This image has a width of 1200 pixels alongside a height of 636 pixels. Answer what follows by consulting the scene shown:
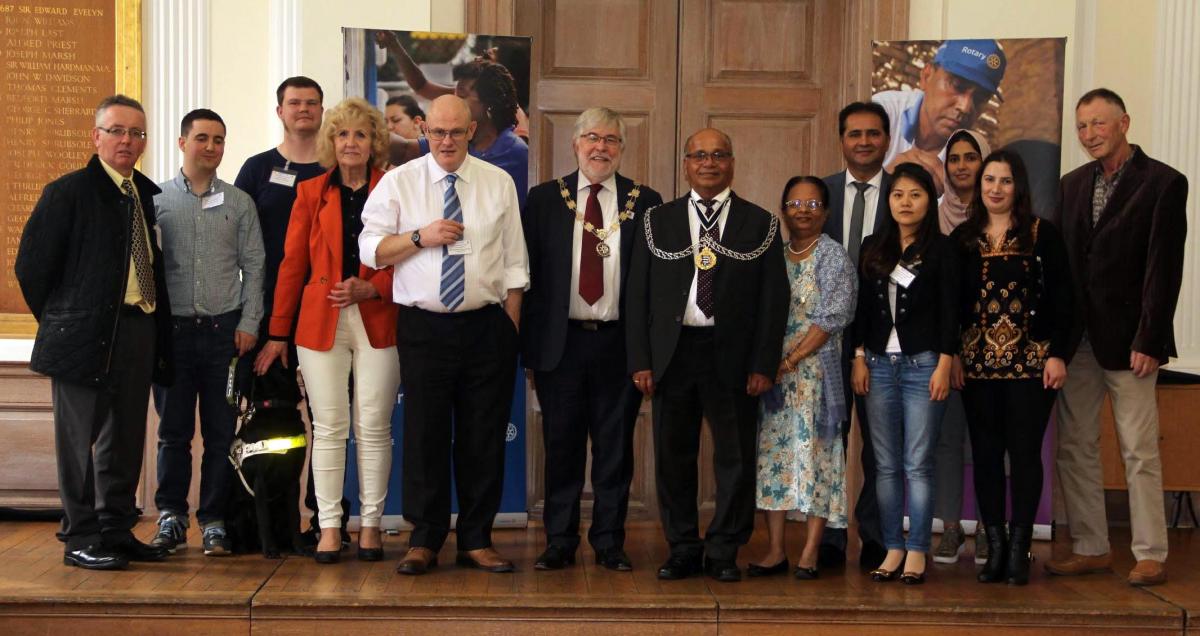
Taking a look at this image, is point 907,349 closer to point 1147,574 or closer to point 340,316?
point 1147,574

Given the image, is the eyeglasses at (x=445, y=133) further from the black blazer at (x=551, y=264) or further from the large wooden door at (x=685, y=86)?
the large wooden door at (x=685, y=86)

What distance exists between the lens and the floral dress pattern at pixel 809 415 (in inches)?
144

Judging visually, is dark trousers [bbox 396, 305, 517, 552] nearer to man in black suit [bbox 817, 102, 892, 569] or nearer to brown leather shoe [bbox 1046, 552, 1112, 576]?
man in black suit [bbox 817, 102, 892, 569]

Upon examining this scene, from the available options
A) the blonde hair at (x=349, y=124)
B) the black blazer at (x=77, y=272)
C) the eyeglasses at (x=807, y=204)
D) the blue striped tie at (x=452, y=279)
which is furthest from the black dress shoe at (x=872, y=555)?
the black blazer at (x=77, y=272)

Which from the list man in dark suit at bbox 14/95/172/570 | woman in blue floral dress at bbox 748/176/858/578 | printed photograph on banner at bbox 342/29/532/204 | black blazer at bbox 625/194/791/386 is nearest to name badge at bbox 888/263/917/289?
woman in blue floral dress at bbox 748/176/858/578

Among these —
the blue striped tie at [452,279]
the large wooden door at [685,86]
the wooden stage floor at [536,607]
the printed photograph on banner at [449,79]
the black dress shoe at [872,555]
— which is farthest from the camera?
the large wooden door at [685,86]

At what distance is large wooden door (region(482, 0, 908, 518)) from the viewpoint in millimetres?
5152

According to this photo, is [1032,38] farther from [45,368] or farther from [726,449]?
[45,368]

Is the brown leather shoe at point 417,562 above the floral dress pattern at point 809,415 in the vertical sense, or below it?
below

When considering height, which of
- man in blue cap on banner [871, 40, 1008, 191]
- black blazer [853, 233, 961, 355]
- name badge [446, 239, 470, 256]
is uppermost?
man in blue cap on banner [871, 40, 1008, 191]

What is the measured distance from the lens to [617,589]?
140 inches

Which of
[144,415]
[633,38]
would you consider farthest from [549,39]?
[144,415]

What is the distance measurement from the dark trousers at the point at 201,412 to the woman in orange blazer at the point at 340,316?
0.93 ft

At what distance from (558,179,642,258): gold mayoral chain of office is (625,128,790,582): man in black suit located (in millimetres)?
105
